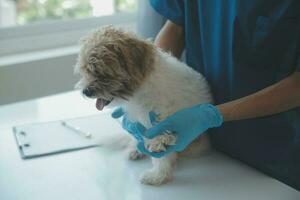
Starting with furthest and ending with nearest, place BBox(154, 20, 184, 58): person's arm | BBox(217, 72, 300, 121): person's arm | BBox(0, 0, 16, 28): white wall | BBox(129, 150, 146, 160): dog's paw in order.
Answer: BBox(0, 0, 16, 28): white wall → BBox(154, 20, 184, 58): person's arm → BBox(129, 150, 146, 160): dog's paw → BBox(217, 72, 300, 121): person's arm

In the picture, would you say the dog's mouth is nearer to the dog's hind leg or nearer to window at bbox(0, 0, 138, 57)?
the dog's hind leg

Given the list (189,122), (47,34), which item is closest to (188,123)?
(189,122)

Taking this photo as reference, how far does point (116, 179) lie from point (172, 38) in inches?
17.1

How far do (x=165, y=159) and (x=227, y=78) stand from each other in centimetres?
23

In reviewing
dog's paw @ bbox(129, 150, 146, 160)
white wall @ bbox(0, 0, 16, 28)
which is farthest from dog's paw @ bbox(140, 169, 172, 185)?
white wall @ bbox(0, 0, 16, 28)

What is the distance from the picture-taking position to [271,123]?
3.40ft

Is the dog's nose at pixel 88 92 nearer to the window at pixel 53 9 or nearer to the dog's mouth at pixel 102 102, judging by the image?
the dog's mouth at pixel 102 102

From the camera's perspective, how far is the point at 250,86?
41.0 inches

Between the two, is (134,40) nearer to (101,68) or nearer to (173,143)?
(101,68)

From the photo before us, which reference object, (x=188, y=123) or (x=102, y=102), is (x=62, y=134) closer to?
(x=102, y=102)

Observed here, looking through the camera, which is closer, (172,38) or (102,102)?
(102,102)

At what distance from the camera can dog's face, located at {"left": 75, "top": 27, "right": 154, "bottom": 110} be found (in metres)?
0.97

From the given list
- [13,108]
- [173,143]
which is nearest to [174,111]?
[173,143]

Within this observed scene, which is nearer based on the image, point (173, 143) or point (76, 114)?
point (173, 143)
